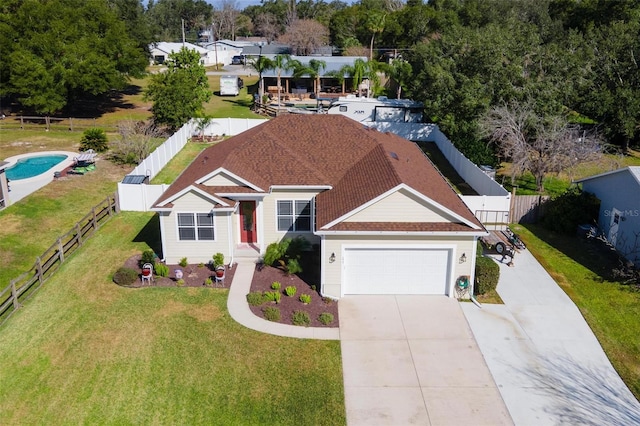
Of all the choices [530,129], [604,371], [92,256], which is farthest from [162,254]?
[530,129]

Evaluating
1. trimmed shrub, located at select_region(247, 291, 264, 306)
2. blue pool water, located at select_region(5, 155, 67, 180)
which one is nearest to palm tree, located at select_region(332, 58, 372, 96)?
blue pool water, located at select_region(5, 155, 67, 180)

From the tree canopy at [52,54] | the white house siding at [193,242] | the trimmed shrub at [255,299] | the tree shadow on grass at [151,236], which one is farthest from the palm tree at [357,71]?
the trimmed shrub at [255,299]

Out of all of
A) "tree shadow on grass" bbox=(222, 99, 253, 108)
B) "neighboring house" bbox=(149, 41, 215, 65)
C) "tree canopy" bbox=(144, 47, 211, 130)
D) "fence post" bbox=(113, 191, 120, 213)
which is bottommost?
"fence post" bbox=(113, 191, 120, 213)

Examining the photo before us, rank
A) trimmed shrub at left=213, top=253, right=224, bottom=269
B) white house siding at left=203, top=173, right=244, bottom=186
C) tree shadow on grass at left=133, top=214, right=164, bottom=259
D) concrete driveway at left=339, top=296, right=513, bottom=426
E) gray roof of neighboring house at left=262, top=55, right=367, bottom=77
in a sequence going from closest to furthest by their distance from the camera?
Result: concrete driveway at left=339, top=296, right=513, bottom=426 → trimmed shrub at left=213, top=253, right=224, bottom=269 → white house siding at left=203, top=173, right=244, bottom=186 → tree shadow on grass at left=133, top=214, right=164, bottom=259 → gray roof of neighboring house at left=262, top=55, right=367, bottom=77

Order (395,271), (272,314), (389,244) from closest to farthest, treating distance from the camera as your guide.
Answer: (272,314), (389,244), (395,271)

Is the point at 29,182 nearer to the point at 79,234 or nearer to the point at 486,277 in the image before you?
the point at 79,234

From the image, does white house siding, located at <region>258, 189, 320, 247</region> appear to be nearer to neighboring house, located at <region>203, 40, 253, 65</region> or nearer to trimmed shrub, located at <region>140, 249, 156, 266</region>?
trimmed shrub, located at <region>140, 249, 156, 266</region>

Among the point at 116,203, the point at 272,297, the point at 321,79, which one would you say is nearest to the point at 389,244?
the point at 272,297

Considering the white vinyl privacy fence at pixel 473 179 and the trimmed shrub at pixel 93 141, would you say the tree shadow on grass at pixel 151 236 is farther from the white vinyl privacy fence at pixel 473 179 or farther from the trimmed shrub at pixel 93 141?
the white vinyl privacy fence at pixel 473 179
